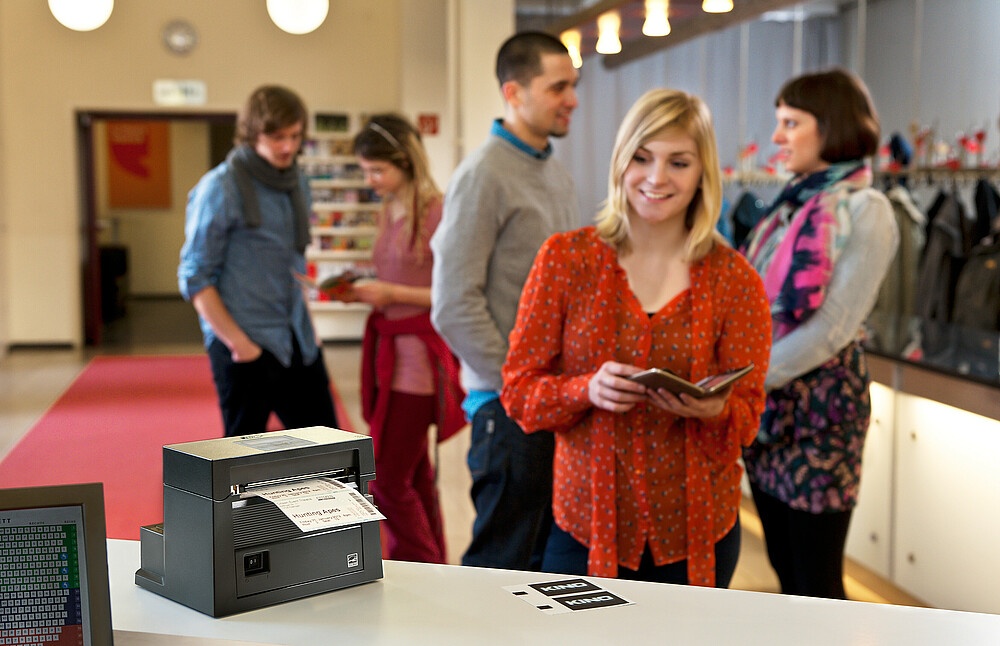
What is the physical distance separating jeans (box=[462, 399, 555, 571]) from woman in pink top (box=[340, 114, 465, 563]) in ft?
2.51

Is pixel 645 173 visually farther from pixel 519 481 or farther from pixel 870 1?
pixel 870 1

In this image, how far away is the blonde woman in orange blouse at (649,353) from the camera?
→ 220 cm

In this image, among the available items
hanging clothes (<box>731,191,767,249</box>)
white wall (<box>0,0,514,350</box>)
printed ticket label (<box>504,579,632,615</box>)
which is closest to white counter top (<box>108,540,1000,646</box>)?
printed ticket label (<box>504,579,632,615</box>)

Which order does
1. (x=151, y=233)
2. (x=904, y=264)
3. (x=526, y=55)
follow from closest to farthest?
(x=526, y=55) < (x=904, y=264) < (x=151, y=233)

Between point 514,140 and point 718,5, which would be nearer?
point 514,140

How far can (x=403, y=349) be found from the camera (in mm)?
3531

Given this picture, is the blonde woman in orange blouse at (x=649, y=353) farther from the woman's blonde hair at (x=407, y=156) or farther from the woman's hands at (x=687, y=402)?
the woman's blonde hair at (x=407, y=156)

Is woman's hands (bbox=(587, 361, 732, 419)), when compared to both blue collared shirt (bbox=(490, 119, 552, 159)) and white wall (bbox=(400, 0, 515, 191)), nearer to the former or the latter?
blue collared shirt (bbox=(490, 119, 552, 159))

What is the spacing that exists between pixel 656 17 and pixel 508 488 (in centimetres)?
332

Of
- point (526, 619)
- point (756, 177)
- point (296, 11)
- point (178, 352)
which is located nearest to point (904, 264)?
point (756, 177)

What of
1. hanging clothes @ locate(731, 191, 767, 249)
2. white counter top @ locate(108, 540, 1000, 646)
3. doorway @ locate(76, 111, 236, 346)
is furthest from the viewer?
doorway @ locate(76, 111, 236, 346)

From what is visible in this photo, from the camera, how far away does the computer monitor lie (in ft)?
4.34

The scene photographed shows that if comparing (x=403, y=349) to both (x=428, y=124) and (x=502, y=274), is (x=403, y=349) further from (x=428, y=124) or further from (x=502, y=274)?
(x=428, y=124)

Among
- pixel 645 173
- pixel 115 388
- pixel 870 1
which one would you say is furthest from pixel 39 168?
pixel 645 173
